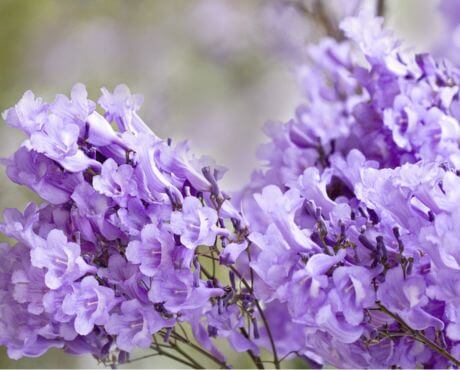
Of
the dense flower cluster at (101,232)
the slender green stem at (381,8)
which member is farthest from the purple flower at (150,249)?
the slender green stem at (381,8)

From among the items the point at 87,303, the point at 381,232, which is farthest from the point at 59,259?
the point at 381,232

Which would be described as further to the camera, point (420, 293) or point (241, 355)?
point (241, 355)

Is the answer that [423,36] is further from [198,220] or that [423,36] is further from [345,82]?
[198,220]

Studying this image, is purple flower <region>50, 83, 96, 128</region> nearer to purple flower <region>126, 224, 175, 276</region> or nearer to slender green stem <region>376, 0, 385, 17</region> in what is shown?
purple flower <region>126, 224, 175, 276</region>

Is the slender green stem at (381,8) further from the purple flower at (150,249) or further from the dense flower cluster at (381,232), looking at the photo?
the purple flower at (150,249)

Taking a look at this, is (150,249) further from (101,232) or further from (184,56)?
(184,56)

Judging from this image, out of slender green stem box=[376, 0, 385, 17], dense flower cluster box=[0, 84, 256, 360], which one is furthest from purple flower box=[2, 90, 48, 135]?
slender green stem box=[376, 0, 385, 17]

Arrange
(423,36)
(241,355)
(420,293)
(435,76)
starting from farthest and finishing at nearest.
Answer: (423,36) → (241,355) → (435,76) → (420,293)

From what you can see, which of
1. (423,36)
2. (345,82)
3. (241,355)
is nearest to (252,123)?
(423,36)
